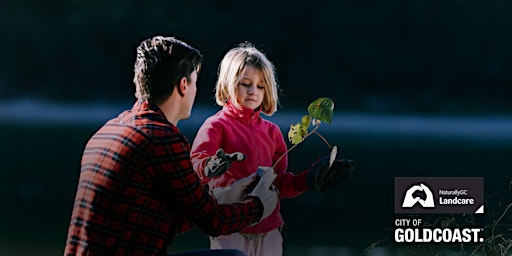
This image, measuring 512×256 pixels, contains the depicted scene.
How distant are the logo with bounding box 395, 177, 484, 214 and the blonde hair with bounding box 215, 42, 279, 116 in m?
0.90

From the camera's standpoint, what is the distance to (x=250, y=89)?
9.86 feet

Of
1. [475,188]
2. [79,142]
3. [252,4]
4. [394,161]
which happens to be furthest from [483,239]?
[79,142]

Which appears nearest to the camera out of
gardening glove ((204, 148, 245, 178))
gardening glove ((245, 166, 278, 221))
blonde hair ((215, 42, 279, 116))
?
gardening glove ((245, 166, 278, 221))

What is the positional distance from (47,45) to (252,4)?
3.11 ft

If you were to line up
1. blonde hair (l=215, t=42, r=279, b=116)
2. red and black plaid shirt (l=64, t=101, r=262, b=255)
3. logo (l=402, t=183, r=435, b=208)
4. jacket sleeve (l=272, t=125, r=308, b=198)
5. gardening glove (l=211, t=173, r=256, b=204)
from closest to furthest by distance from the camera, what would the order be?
1. red and black plaid shirt (l=64, t=101, r=262, b=255)
2. gardening glove (l=211, t=173, r=256, b=204)
3. jacket sleeve (l=272, t=125, r=308, b=198)
4. blonde hair (l=215, t=42, r=279, b=116)
5. logo (l=402, t=183, r=435, b=208)

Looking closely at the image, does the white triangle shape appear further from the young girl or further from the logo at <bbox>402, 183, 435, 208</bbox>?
the young girl

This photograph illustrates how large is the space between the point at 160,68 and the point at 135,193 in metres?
0.35

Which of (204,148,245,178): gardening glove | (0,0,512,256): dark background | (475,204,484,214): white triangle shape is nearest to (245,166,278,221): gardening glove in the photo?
(204,148,245,178): gardening glove

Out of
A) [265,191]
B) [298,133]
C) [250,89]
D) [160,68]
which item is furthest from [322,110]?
[160,68]

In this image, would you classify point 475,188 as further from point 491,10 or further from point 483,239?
point 491,10

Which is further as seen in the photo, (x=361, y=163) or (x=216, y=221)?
(x=361, y=163)

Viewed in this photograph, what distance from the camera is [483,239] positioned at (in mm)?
3689

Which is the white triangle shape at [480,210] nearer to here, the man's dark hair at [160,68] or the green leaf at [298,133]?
the green leaf at [298,133]

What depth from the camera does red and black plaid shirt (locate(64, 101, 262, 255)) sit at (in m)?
2.03
